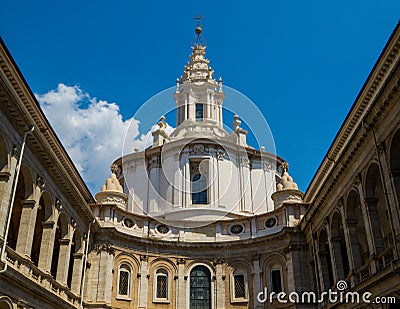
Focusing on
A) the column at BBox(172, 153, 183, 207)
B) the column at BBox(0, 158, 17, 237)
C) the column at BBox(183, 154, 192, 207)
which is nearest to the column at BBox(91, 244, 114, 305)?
the column at BBox(172, 153, 183, 207)

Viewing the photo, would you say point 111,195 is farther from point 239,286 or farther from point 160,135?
point 160,135

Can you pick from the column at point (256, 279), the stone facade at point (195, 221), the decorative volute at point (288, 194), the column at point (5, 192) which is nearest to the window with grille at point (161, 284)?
the stone facade at point (195, 221)

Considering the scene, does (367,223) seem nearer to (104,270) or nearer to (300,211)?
(300,211)

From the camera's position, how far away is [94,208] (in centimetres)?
3872

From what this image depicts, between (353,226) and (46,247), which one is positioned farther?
(353,226)

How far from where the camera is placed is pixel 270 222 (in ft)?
131

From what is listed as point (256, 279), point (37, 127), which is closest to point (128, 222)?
point (256, 279)

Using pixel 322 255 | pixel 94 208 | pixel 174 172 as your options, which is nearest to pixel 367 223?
pixel 322 255

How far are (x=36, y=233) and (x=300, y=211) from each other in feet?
68.5

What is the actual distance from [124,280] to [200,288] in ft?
22.0

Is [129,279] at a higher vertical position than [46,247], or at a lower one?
higher

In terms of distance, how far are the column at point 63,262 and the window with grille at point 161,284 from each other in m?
11.4

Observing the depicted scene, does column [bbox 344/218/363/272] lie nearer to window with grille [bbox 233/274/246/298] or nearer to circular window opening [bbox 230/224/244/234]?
window with grille [bbox 233/274/246/298]

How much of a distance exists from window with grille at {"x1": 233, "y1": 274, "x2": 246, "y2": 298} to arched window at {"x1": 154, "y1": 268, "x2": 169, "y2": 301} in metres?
5.89
